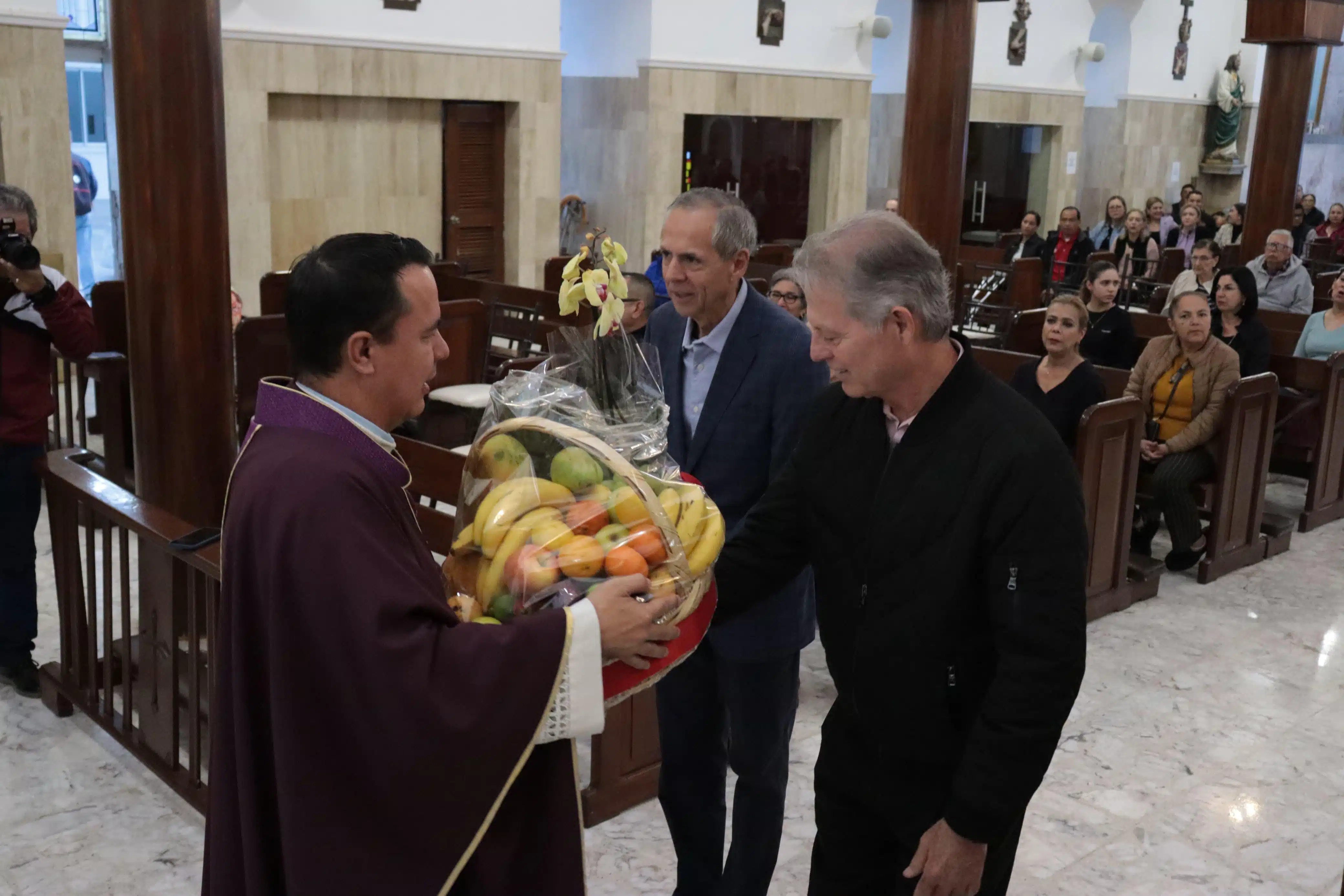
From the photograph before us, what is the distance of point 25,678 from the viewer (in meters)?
4.57

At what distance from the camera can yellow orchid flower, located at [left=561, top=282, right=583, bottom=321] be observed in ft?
7.35

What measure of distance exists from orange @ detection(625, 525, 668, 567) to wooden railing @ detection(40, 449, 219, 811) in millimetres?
1941

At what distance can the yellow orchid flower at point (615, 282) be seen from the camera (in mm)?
A: 2217

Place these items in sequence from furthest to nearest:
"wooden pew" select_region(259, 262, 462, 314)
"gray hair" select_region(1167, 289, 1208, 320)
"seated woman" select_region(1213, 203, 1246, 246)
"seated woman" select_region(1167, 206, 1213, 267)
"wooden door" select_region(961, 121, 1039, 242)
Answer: "wooden door" select_region(961, 121, 1039, 242) → "seated woman" select_region(1213, 203, 1246, 246) → "seated woman" select_region(1167, 206, 1213, 267) → "wooden pew" select_region(259, 262, 462, 314) → "gray hair" select_region(1167, 289, 1208, 320)

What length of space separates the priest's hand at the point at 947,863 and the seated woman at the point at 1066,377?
3.76 metres

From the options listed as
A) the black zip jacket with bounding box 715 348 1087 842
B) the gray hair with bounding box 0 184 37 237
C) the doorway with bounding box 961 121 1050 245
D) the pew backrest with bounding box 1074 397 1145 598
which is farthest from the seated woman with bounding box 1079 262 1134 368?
the doorway with bounding box 961 121 1050 245

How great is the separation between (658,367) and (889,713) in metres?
0.78

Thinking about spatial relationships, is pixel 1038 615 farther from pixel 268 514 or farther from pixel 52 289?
pixel 52 289

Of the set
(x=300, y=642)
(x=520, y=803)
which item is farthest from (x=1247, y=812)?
(x=300, y=642)

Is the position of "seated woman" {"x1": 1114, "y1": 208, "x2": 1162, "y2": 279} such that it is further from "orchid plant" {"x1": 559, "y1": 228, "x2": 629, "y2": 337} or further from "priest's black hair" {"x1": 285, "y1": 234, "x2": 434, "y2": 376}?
"priest's black hair" {"x1": 285, "y1": 234, "x2": 434, "y2": 376}

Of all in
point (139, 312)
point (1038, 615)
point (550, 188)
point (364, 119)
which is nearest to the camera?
point (1038, 615)

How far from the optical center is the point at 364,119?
1180 centimetres

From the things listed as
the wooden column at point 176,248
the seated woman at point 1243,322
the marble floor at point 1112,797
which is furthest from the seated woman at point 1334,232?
the wooden column at point 176,248

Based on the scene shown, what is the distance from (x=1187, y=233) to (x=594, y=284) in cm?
1347
